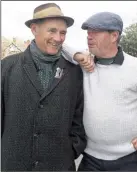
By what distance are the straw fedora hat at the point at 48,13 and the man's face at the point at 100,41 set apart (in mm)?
229

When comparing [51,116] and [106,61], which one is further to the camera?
[106,61]

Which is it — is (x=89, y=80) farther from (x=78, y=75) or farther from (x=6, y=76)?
(x=6, y=76)

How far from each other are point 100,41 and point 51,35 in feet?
1.47

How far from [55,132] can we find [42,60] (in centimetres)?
61

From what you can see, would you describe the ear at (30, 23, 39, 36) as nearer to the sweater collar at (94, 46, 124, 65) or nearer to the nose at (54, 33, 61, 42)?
the nose at (54, 33, 61, 42)

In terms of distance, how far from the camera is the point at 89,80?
3.04 meters

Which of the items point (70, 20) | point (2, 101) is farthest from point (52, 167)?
point (70, 20)

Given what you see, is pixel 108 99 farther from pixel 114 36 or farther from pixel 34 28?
pixel 34 28

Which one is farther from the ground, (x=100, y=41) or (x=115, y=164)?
(x=100, y=41)

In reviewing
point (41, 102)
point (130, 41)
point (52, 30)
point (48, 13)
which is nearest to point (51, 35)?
point (52, 30)

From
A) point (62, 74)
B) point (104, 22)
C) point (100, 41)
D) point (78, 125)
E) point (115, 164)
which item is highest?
point (104, 22)

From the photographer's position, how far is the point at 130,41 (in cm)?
2580

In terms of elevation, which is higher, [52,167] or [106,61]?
[106,61]

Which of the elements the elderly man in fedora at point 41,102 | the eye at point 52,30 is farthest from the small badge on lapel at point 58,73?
the eye at point 52,30
